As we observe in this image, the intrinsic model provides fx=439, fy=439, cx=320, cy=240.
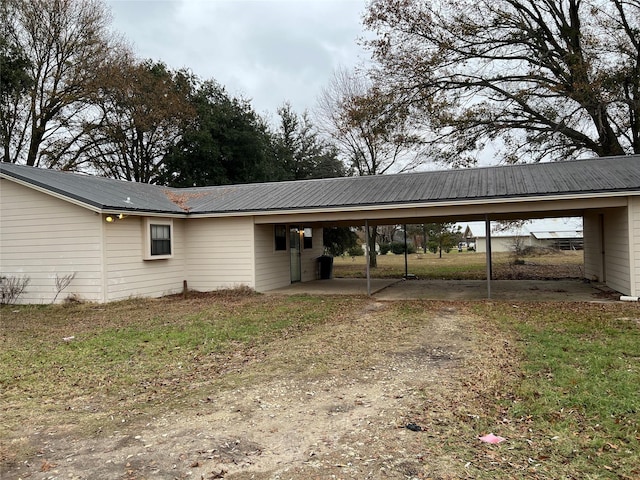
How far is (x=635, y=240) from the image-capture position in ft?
29.8

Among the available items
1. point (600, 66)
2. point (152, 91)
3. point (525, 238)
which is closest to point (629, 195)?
point (600, 66)

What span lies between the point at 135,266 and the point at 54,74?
49.4ft

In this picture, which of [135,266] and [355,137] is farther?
[355,137]

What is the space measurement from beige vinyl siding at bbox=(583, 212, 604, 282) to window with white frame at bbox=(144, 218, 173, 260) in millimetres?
11773

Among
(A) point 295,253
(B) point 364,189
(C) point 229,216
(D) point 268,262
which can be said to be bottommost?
(D) point 268,262

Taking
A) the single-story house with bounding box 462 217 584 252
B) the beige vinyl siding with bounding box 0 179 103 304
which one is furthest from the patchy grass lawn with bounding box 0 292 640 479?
the single-story house with bounding box 462 217 584 252

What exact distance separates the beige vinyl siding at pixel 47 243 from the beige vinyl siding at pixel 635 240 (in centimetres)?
1145

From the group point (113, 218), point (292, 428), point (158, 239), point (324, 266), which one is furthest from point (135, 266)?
point (292, 428)

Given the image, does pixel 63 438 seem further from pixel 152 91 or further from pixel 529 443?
pixel 152 91

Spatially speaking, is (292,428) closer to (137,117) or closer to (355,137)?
(355,137)

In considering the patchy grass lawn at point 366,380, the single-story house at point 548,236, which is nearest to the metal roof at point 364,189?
the patchy grass lawn at point 366,380

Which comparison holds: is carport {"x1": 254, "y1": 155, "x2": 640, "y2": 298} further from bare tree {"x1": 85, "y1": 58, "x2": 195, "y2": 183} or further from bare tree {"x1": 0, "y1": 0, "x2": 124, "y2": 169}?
bare tree {"x1": 0, "y1": 0, "x2": 124, "y2": 169}

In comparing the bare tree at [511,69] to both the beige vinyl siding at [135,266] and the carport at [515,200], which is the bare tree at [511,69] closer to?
the carport at [515,200]

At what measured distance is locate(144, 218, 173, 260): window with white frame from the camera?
11.1 metres
